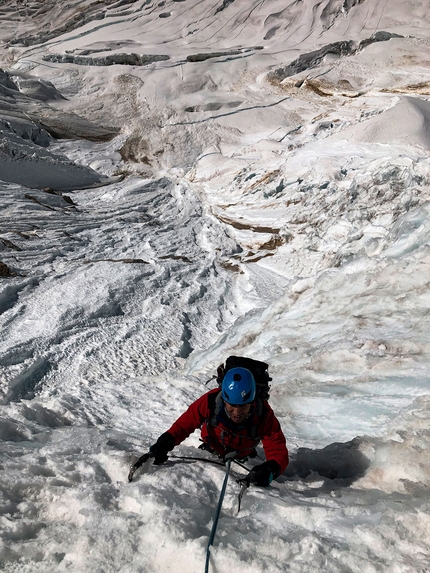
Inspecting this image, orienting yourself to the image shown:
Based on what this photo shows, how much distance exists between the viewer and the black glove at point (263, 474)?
2459mm

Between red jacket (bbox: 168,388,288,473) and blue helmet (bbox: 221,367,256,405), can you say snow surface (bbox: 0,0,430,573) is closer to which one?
red jacket (bbox: 168,388,288,473)

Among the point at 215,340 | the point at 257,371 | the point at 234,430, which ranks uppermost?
the point at 257,371

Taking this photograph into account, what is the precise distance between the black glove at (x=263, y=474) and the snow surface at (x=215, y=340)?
8cm

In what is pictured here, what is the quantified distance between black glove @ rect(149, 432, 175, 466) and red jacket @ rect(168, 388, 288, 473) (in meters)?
0.07

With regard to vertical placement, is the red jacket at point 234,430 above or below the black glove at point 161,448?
below

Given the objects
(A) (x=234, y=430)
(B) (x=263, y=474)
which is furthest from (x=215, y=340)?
(B) (x=263, y=474)

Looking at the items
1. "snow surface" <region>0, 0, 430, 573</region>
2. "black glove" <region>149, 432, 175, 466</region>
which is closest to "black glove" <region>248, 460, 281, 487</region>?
"snow surface" <region>0, 0, 430, 573</region>

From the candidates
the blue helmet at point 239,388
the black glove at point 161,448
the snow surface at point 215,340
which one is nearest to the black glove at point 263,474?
the snow surface at point 215,340

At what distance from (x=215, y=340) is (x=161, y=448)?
17.4 ft

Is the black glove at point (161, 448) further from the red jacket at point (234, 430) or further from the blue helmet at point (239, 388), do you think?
the blue helmet at point (239, 388)

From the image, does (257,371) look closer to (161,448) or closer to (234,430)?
(234,430)

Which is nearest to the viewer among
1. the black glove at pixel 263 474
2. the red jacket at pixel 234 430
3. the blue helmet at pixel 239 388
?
the black glove at pixel 263 474

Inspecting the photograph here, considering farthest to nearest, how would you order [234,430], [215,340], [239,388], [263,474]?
1. [215,340]
2. [234,430]
3. [239,388]
4. [263,474]

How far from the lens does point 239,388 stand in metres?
2.63
